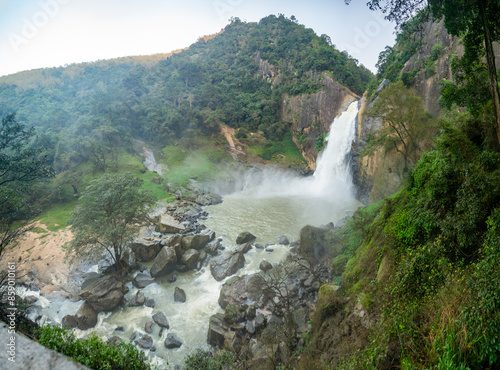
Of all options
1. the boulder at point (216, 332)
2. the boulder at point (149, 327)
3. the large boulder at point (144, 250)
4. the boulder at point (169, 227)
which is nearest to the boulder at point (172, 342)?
the boulder at point (149, 327)

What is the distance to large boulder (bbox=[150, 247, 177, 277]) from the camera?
16188mm

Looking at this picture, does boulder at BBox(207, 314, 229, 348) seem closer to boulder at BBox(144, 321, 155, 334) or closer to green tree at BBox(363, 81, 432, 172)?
boulder at BBox(144, 321, 155, 334)

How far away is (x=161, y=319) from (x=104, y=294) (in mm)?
4489

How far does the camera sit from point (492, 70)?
20.6 ft

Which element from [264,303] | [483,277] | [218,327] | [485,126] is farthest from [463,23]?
[218,327]

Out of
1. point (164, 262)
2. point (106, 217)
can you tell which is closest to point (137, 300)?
point (164, 262)

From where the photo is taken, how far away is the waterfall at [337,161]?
31844 millimetres

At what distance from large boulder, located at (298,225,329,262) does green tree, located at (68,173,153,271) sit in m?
12.5

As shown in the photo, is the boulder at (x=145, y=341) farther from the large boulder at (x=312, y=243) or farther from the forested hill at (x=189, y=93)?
the forested hill at (x=189, y=93)

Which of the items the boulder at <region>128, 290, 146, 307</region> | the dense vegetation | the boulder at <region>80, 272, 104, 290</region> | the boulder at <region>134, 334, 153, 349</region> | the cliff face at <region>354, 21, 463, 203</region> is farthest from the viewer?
the dense vegetation

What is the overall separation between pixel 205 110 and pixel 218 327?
1953 inches

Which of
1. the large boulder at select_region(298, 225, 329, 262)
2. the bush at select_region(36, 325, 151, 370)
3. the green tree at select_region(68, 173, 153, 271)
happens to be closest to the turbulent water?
the large boulder at select_region(298, 225, 329, 262)

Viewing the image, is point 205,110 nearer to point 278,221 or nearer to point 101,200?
point 278,221

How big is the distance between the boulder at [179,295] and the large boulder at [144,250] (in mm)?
4870
